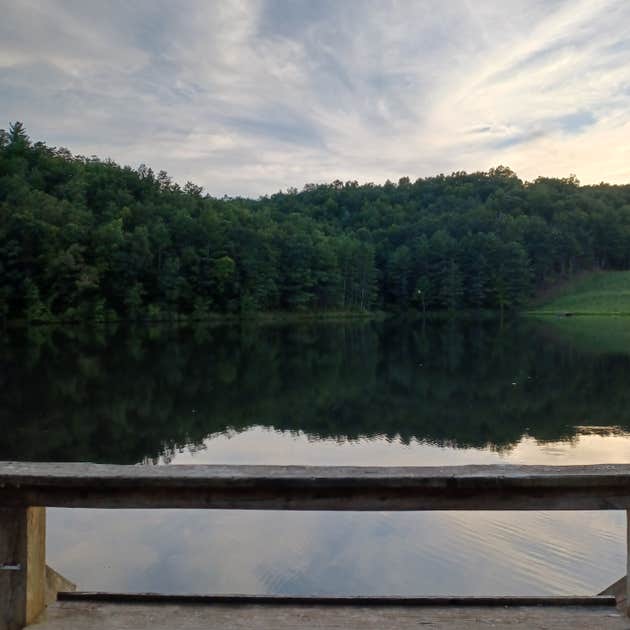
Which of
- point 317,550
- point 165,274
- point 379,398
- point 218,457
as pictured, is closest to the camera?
point 317,550

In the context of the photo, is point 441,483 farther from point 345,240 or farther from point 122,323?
point 345,240

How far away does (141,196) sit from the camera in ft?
271

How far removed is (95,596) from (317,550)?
13.0ft

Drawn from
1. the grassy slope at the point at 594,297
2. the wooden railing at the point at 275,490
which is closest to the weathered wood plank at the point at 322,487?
the wooden railing at the point at 275,490

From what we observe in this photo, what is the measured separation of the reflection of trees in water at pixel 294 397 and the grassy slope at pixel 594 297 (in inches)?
2077

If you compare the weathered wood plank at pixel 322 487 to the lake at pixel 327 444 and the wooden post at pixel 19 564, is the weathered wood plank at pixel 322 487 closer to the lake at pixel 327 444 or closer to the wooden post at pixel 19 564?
the wooden post at pixel 19 564

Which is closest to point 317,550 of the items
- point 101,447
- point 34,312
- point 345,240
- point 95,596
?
point 95,596

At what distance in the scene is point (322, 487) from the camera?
234 cm

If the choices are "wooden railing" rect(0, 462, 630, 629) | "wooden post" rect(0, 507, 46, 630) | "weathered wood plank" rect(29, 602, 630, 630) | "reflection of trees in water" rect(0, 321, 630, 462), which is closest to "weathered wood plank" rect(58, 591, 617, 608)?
"weathered wood plank" rect(29, 602, 630, 630)

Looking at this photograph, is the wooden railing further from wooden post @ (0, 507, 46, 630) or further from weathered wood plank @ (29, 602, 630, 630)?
weathered wood plank @ (29, 602, 630, 630)

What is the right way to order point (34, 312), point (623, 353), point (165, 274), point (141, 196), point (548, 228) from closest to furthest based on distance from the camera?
point (623, 353) → point (34, 312) → point (165, 274) → point (141, 196) → point (548, 228)

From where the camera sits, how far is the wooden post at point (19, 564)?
2350mm

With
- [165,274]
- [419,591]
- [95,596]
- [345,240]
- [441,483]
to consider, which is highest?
[345,240]

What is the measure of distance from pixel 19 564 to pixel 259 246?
71.8 meters
